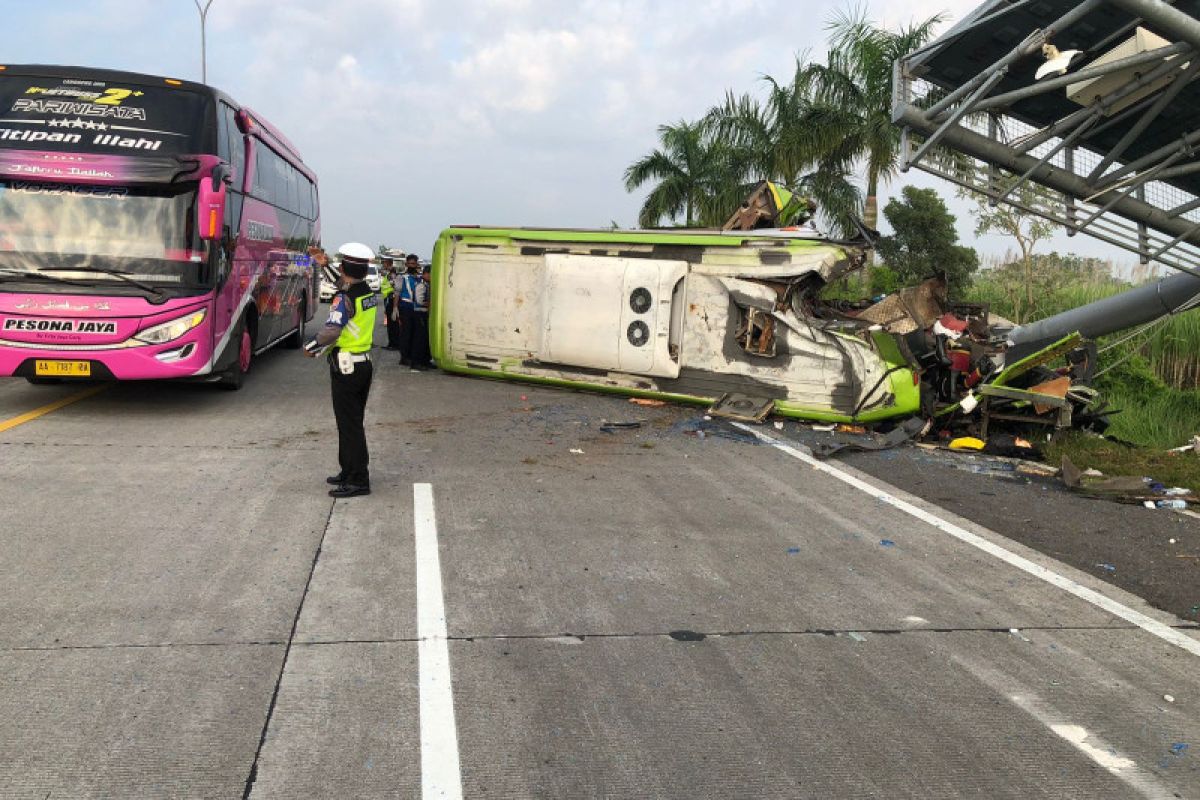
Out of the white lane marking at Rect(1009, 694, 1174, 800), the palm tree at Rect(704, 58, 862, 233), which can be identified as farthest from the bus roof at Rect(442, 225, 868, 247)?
the palm tree at Rect(704, 58, 862, 233)

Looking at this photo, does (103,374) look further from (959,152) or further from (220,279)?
(959,152)

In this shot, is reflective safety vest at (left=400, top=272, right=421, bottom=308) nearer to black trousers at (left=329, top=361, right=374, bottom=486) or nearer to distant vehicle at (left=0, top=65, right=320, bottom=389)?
distant vehicle at (left=0, top=65, right=320, bottom=389)

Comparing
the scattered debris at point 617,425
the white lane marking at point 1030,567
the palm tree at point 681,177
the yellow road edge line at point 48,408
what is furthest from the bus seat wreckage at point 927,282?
the palm tree at point 681,177

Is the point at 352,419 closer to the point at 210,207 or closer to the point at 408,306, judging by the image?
the point at 210,207

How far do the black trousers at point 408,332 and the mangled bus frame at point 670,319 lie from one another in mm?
1524

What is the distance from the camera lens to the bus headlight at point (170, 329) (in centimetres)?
873

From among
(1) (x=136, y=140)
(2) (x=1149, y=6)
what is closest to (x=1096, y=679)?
(2) (x=1149, y=6)

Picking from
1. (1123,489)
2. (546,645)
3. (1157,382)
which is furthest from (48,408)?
(1157,382)

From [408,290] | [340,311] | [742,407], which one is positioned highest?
[408,290]

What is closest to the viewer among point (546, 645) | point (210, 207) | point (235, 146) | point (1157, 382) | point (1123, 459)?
point (546, 645)

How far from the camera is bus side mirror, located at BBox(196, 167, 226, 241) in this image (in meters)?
9.04

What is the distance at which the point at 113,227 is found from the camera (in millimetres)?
8938

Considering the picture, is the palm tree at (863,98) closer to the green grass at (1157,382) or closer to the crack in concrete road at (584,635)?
the green grass at (1157,382)

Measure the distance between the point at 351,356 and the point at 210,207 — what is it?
3709 mm
